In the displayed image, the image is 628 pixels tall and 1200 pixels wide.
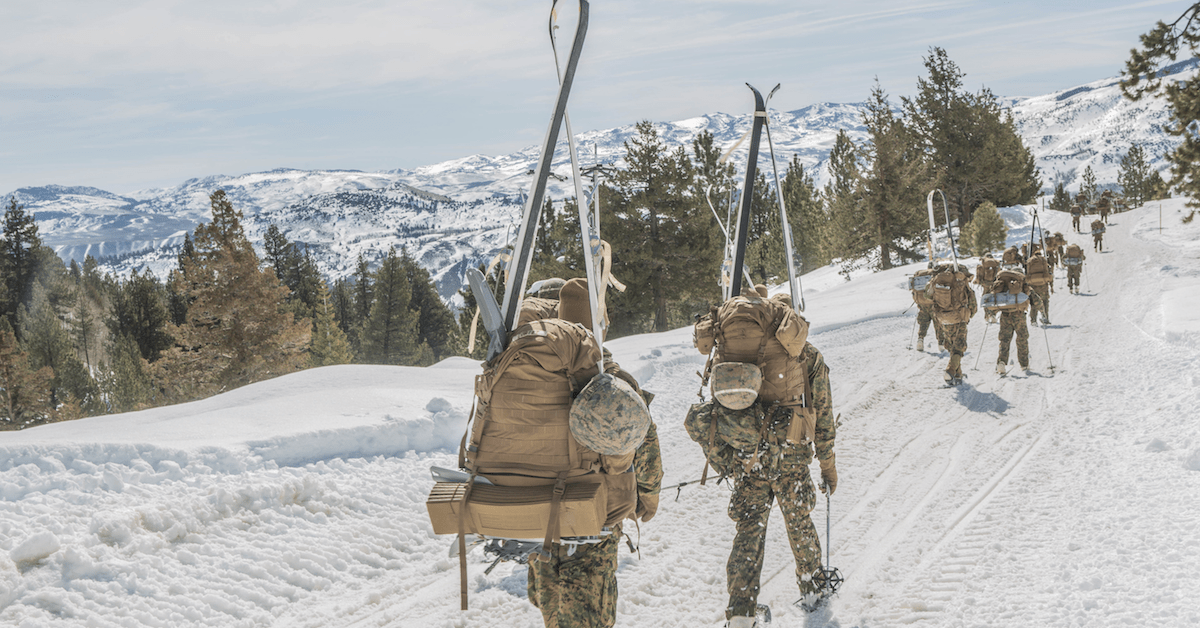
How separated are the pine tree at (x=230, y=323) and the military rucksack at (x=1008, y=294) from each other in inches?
857

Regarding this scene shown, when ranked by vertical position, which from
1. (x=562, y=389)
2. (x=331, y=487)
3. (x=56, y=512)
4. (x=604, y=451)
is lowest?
(x=331, y=487)

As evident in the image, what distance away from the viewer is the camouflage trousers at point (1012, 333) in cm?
1227

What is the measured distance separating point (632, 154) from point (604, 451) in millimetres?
23055

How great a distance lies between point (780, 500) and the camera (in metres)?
5.02

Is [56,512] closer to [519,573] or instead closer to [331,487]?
[331,487]

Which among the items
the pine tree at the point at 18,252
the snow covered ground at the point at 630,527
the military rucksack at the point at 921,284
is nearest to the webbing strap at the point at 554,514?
the snow covered ground at the point at 630,527

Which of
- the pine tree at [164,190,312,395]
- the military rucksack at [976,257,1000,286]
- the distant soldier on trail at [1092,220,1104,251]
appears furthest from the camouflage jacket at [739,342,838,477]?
the distant soldier on trail at [1092,220,1104,251]

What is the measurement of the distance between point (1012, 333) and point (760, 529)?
9.56 m

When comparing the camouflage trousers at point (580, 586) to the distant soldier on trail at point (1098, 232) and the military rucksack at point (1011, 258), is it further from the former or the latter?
the distant soldier on trail at point (1098, 232)

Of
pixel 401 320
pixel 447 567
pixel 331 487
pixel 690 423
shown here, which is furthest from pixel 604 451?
pixel 401 320

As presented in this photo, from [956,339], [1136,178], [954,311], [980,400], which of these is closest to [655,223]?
[954,311]

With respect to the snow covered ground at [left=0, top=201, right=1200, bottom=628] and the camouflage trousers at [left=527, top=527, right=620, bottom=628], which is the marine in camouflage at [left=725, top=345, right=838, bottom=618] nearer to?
the snow covered ground at [left=0, top=201, right=1200, bottom=628]

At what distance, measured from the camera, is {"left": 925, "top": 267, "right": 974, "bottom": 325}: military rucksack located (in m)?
11.8

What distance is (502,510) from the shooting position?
3.21 meters
